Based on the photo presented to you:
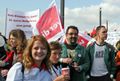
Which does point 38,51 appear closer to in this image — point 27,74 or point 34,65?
point 34,65

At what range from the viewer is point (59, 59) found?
5.99 meters

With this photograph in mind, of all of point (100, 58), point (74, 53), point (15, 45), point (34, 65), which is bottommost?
point (100, 58)

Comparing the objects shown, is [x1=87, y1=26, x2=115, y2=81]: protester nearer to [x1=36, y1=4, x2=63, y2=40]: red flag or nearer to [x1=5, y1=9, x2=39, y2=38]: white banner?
[x1=36, y1=4, x2=63, y2=40]: red flag

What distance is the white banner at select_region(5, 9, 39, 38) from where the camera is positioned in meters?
10.8


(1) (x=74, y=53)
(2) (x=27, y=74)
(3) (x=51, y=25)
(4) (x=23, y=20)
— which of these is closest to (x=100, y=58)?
(1) (x=74, y=53)

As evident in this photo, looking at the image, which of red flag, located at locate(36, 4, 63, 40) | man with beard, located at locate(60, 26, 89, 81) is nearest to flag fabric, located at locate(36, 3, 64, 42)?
red flag, located at locate(36, 4, 63, 40)

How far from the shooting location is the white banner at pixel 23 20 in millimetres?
10789

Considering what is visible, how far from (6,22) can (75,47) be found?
380 centimetres

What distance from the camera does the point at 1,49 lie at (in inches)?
268

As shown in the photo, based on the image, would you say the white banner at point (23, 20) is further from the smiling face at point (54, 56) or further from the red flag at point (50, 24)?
the smiling face at point (54, 56)

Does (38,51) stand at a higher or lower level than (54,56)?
higher

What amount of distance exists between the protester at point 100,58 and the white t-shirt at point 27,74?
13.3 feet

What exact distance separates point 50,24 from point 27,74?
5.86 meters

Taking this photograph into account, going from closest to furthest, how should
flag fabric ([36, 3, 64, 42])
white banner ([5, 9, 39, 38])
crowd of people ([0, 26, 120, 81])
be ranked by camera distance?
crowd of people ([0, 26, 120, 81]) → flag fabric ([36, 3, 64, 42]) → white banner ([5, 9, 39, 38])
